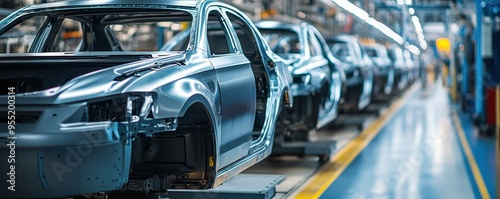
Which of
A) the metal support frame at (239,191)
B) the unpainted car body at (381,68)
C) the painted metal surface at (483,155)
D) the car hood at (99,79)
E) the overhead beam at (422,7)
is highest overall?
the overhead beam at (422,7)

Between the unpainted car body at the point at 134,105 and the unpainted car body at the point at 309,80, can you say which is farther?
the unpainted car body at the point at 309,80

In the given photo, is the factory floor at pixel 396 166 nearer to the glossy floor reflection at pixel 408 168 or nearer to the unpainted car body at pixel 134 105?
the glossy floor reflection at pixel 408 168

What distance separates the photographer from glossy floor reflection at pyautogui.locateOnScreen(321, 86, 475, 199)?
761 cm

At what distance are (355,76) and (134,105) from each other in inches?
373

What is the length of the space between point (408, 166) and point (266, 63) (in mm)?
3358

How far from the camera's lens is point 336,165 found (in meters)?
9.59

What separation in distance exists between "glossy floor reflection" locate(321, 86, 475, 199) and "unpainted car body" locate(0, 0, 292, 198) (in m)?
1.49

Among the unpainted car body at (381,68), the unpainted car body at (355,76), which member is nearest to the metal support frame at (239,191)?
the unpainted car body at (355,76)

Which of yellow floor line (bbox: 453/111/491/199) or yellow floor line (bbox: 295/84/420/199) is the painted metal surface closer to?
yellow floor line (bbox: 453/111/491/199)

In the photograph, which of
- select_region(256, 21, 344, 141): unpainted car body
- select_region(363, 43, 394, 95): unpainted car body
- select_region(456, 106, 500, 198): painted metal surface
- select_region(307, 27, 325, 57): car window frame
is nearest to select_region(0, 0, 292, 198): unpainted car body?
select_region(256, 21, 344, 141): unpainted car body

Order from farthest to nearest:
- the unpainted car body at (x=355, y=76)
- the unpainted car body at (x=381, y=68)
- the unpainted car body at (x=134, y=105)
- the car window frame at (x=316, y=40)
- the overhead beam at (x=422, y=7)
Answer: the unpainted car body at (x=381, y=68) → the overhead beam at (x=422, y=7) → the unpainted car body at (x=355, y=76) → the car window frame at (x=316, y=40) → the unpainted car body at (x=134, y=105)

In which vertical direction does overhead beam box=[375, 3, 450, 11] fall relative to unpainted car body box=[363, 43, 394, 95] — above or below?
above

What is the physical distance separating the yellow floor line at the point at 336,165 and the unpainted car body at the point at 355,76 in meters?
0.55

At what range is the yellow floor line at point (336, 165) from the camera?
303 inches
